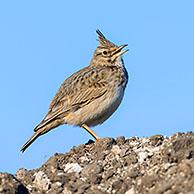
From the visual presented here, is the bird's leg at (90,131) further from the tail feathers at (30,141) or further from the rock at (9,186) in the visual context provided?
the rock at (9,186)

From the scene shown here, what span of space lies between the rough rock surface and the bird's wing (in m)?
2.80

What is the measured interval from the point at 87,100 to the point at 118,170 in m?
4.89

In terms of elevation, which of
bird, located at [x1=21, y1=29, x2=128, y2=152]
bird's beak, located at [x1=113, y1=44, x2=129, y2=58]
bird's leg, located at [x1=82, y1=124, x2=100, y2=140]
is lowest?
bird's leg, located at [x1=82, y1=124, x2=100, y2=140]

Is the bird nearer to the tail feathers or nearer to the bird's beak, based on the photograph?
the tail feathers

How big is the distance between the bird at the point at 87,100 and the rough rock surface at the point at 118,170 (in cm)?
260

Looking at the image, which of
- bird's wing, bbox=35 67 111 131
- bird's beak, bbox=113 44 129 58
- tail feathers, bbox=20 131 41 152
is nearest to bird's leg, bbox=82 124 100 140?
bird's wing, bbox=35 67 111 131

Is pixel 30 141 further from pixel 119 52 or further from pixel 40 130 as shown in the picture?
pixel 119 52

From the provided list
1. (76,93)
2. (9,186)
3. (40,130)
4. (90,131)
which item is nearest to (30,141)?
(40,130)

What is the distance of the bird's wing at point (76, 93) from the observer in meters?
18.2

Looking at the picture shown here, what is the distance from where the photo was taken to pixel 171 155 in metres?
13.0

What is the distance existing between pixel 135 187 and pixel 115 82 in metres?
6.07

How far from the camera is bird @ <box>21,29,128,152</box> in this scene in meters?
18.0

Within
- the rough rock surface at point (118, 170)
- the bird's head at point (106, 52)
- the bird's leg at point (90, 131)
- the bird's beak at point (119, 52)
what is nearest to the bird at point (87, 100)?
the bird's leg at point (90, 131)

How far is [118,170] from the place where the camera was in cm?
1369
